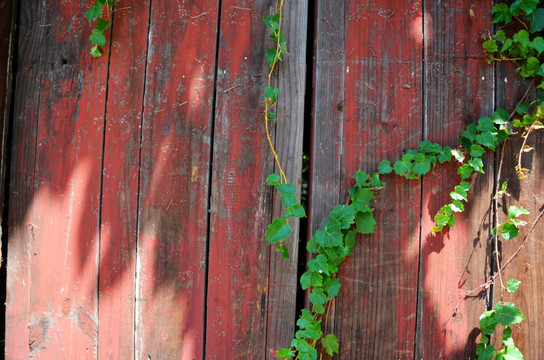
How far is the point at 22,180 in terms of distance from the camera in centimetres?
164

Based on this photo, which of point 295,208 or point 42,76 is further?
point 42,76

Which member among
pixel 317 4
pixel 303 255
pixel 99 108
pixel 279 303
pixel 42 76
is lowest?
pixel 279 303

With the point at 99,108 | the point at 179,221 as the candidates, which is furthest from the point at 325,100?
the point at 99,108

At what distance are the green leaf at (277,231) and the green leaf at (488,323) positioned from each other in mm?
765

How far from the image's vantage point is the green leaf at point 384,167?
1525 mm

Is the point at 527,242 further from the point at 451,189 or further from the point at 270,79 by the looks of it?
the point at 270,79

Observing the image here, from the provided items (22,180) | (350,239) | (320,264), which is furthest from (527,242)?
(22,180)

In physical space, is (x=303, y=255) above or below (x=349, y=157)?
below

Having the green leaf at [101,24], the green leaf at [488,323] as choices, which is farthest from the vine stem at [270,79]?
the green leaf at [488,323]

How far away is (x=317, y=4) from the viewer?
5.29 ft

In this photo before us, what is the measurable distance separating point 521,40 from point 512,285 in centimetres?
86

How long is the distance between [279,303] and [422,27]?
1.15 m

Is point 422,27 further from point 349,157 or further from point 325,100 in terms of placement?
point 349,157

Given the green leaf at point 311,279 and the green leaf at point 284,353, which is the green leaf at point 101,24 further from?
the green leaf at point 284,353
